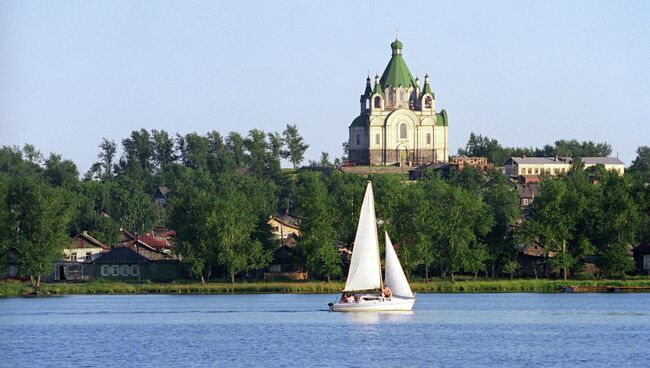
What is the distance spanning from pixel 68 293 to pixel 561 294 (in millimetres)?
30215

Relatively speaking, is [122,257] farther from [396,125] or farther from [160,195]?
[396,125]

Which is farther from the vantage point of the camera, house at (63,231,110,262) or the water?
house at (63,231,110,262)

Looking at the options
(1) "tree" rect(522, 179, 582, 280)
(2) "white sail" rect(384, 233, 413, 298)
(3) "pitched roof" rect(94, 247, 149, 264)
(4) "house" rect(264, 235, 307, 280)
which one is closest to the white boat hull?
(2) "white sail" rect(384, 233, 413, 298)

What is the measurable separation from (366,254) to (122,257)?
42.0m

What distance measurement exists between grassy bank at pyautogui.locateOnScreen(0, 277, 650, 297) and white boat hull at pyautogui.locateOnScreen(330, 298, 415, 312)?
2034 centimetres

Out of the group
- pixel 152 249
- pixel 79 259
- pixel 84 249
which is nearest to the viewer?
pixel 152 249

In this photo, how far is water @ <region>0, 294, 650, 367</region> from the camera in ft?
182

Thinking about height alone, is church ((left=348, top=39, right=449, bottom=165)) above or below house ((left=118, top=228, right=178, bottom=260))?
above

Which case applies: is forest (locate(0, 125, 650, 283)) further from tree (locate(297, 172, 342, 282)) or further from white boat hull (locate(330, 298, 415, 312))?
white boat hull (locate(330, 298, 415, 312))

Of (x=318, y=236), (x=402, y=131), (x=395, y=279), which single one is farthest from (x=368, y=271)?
(x=402, y=131)

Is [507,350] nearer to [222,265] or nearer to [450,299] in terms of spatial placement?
[450,299]

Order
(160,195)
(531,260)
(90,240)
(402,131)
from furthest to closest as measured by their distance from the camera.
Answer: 1. (402,131)
2. (160,195)
3. (90,240)
4. (531,260)

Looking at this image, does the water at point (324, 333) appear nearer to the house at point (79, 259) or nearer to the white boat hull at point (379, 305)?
the white boat hull at point (379, 305)

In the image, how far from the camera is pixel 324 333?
65.7 meters
